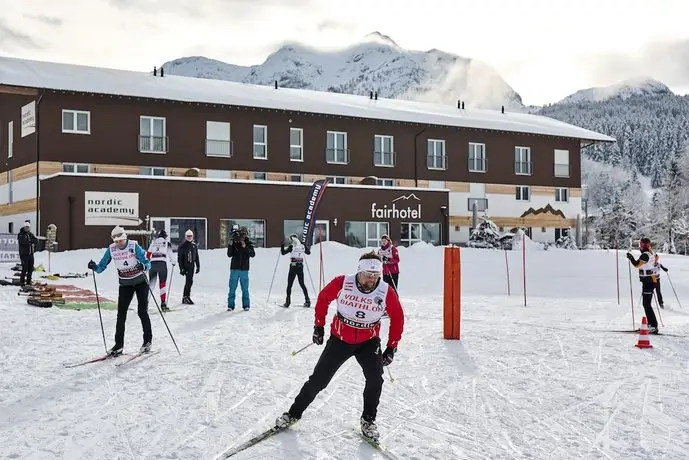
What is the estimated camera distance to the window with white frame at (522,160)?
4003 centimetres

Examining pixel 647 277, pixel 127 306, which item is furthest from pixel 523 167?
pixel 127 306

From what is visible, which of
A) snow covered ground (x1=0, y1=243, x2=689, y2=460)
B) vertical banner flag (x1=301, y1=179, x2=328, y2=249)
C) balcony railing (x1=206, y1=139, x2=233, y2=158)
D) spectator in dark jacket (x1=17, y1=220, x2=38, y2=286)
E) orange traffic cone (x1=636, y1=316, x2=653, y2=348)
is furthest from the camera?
balcony railing (x1=206, y1=139, x2=233, y2=158)

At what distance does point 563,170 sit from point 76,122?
26909mm

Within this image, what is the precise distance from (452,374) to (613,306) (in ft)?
34.4

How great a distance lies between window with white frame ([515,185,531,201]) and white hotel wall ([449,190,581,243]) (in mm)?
220

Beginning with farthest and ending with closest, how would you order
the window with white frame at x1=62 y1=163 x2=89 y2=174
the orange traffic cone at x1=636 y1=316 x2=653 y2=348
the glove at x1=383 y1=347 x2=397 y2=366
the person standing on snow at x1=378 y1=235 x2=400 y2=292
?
the window with white frame at x1=62 y1=163 x2=89 y2=174
the person standing on snow at x1=378 y1=235 x2=400 y2=292
the orange traffic cone at x1=636 y1=316 x2=653 y2=348
the glove at x1=383 y1=347 x2=397 y2=366

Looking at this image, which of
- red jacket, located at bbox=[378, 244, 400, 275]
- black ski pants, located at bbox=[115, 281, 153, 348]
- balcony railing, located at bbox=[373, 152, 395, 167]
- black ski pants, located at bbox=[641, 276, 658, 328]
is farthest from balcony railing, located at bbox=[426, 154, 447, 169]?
black ski pants, located at bbox=[115, 281, 153, 348]

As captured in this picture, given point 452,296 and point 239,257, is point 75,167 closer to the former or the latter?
point 239,257

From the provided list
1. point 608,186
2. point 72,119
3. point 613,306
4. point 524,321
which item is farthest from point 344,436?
point 608,186

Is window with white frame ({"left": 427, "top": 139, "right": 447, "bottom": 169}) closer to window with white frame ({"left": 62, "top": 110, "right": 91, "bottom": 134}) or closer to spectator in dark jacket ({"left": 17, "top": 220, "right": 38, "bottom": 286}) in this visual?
window with white frame ({"left": 62, "top": 110, "right": 91, "bottom": 134})

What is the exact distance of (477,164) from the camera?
3881cm

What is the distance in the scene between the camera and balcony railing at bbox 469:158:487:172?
127 feet

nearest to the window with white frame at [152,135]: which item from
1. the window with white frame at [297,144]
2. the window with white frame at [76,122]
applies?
the window with white frame at [76,122]

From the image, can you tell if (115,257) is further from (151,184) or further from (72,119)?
(72,119)
